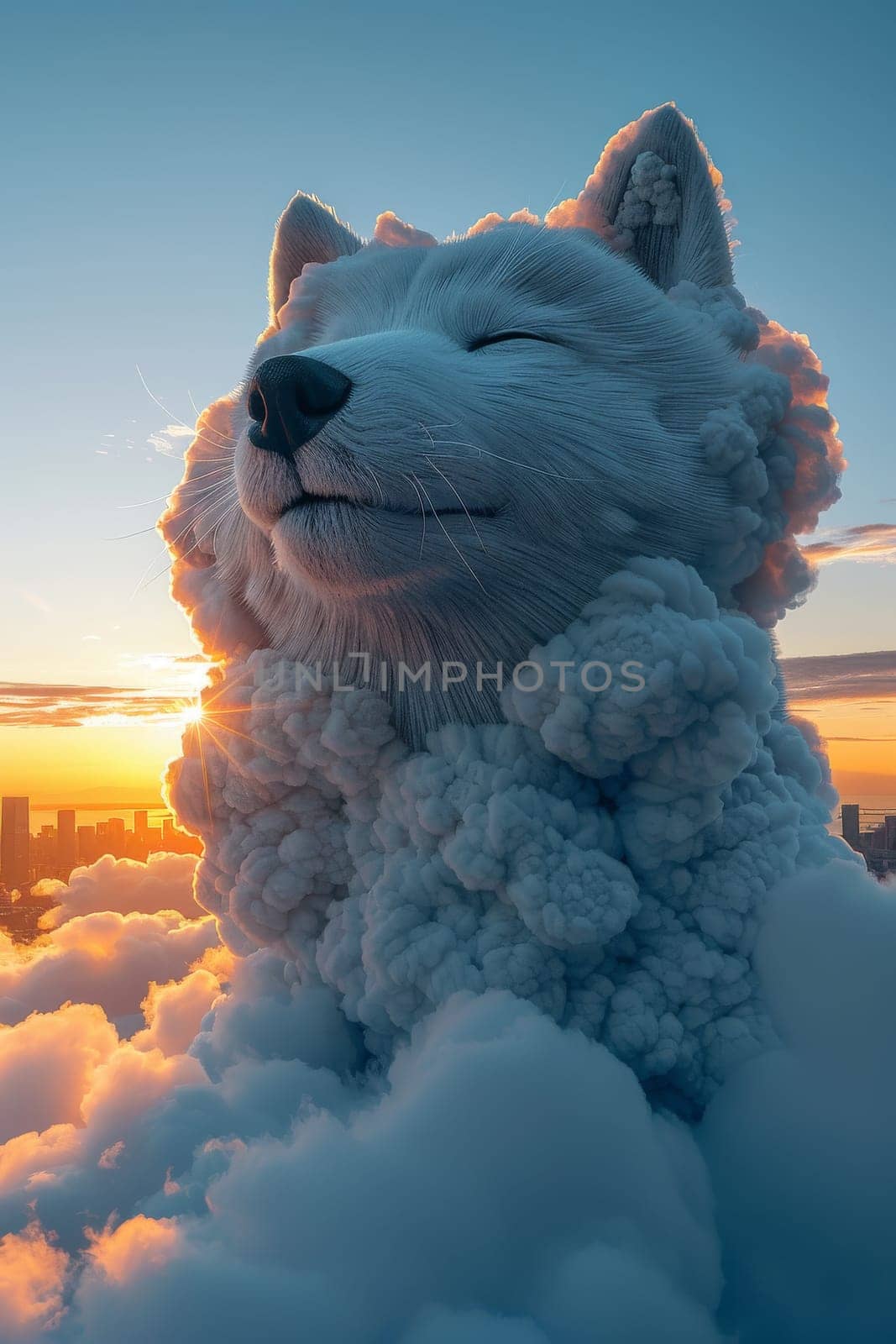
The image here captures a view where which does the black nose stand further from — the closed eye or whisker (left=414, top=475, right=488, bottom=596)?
the closed eye

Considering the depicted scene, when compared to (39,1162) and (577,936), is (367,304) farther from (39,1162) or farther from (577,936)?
(39,1162)

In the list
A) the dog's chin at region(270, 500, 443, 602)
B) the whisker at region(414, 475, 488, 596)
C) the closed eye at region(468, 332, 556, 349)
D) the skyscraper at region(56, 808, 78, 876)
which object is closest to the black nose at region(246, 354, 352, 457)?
the dog's chin at region(270, 500, 443, 602)

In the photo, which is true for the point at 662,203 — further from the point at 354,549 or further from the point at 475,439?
the point at 354,549

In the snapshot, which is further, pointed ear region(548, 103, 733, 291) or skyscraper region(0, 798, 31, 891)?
skyscraper region(0, 798, 31, 891)

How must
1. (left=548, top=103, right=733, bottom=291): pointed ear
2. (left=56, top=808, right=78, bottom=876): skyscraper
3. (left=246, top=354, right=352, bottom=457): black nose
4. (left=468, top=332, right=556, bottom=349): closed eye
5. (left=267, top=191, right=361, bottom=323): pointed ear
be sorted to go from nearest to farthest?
(left=246, top=354, right=352, bottom=457): black nose
(left=468, top=332, right=556, bottom=349): closed eye
(left=548, top=103, right=733, bottom=291): pointed ear
(left=267, top=191, right=361, bottom=323): pointed ear
(left=56, top=808, right=78, bottom=876): skyscraper

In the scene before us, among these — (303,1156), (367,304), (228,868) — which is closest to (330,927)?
(228,868)

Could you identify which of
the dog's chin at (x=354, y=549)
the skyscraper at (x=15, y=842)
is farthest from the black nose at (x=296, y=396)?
the skyscraper at (x=15, y=842)

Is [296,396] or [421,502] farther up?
[296,396]

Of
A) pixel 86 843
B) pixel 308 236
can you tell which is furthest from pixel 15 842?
pixel 308 236
